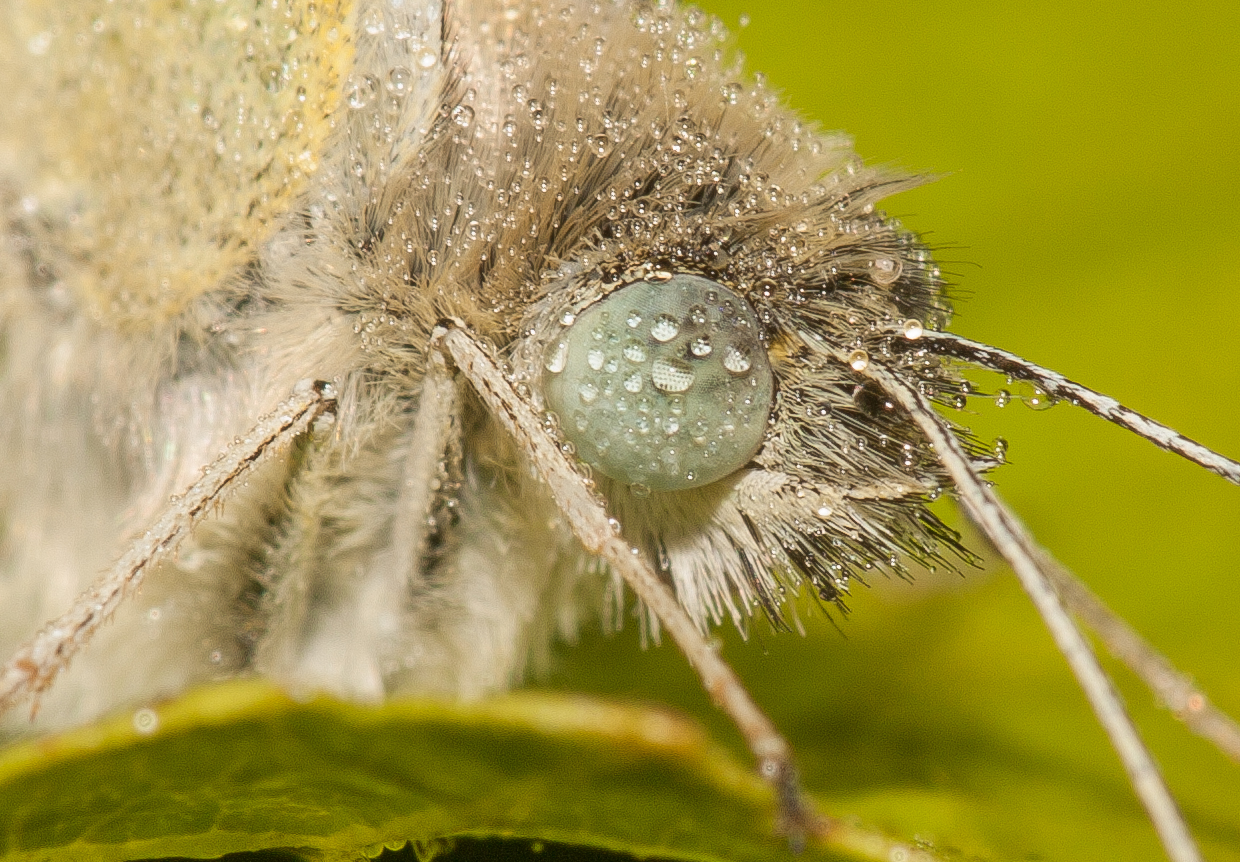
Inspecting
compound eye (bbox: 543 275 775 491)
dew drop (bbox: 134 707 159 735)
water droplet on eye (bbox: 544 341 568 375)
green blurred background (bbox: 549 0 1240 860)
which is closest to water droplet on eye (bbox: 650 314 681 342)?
compound eye (bbox: 543 275 775 491)

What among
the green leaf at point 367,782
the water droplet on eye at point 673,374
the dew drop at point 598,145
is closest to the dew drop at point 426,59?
the dew drop at point 598,145

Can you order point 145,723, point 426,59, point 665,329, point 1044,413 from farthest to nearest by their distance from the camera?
1. point 1044,413
2. point 426,59
3. point 665,329
4. point 145,723

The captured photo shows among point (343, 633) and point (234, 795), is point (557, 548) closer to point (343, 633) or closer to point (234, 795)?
point (343, 633)

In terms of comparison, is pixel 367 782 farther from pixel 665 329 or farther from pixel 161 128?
pixel 161 128

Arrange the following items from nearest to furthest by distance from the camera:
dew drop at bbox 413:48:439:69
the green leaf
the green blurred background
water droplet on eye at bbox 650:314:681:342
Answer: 1. the green leaf
2. water droplet on eye at bbox 650:314:681:342
3. dew drop at bbox 413:48:439:69
4. the green blurred background

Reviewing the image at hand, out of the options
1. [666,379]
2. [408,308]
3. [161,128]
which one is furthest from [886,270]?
[161,128]

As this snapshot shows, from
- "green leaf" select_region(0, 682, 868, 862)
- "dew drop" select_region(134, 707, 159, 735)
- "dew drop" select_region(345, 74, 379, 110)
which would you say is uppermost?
"dew drop" select_region(345, 74, 379, 110)

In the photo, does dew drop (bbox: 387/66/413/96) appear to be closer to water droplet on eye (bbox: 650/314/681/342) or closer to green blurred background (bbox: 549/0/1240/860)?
water droplet on eye (bbox: 650/314/681/342)
